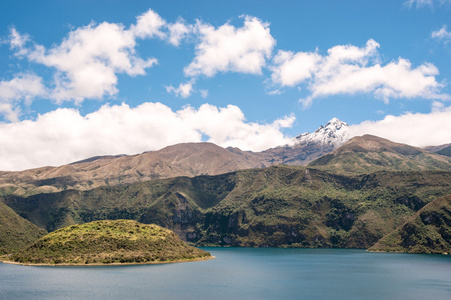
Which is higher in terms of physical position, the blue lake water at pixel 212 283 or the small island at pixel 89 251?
the small island at pixel 89 251

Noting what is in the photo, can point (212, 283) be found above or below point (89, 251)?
below

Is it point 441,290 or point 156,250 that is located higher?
point 156,250

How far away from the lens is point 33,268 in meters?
167

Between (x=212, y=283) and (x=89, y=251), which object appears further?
(x=89, y=251)

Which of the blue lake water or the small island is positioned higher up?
the small island

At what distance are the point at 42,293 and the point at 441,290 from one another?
11814 centimetres

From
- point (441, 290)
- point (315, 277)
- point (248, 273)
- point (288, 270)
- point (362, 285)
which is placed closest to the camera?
point (441, 290)

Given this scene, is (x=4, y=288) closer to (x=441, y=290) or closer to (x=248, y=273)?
(x=248, y=273)

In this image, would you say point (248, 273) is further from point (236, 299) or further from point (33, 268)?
point (33, 268)

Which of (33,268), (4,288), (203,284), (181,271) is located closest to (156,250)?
(181,271)

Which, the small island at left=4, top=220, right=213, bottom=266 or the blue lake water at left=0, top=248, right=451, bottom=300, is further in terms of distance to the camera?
the small island at left=4, top=220, right=213, bottom=266

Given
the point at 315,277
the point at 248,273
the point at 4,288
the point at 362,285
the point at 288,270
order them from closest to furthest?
the point at 4,288, the point at 362,285, the point at 315,277, the point at 248,273, the point at 288,270

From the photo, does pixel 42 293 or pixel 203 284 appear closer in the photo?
pixel 42 293

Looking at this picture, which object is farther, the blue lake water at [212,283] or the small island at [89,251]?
the small island at [89,251]
